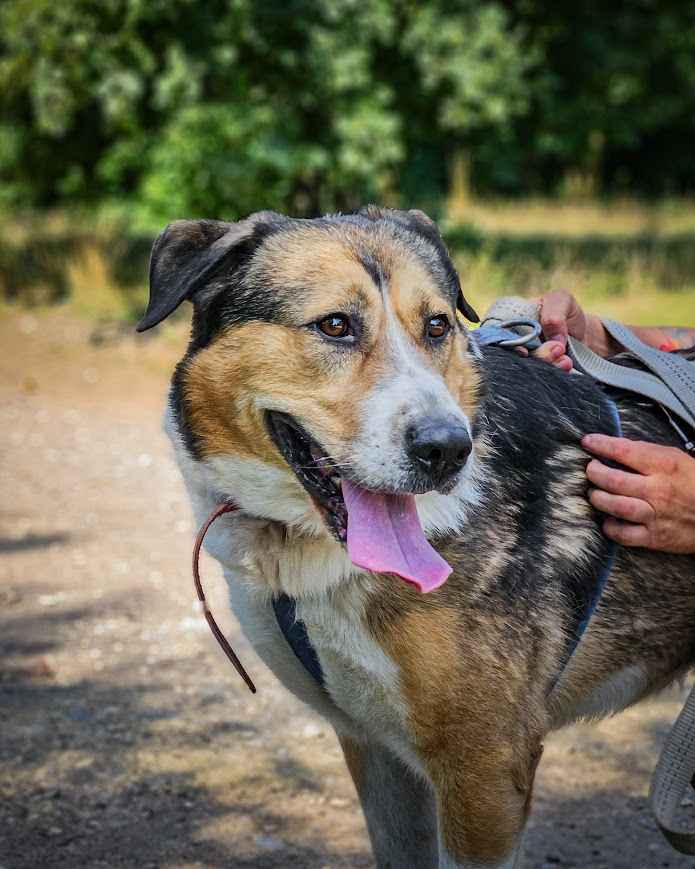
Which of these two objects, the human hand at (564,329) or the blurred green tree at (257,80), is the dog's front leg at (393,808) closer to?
the human hand at (564,329)

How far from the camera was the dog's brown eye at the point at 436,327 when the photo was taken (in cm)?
271

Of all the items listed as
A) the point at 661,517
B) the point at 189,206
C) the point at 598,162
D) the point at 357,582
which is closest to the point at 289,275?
the point at 357,582

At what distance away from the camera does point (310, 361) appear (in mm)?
2615

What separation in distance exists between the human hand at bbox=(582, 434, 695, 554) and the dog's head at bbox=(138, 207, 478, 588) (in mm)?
399

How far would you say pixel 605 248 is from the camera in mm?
16891

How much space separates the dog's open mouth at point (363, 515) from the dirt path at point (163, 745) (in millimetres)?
1432

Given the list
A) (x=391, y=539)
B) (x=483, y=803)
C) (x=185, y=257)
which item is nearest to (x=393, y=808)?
(x=483, y=803)

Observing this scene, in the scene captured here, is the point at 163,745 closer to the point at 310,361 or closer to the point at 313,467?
the point at 313,467

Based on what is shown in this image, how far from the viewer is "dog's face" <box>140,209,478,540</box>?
8.09ft

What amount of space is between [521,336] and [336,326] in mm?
709

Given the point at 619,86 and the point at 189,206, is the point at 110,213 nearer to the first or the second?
the point at 189,206

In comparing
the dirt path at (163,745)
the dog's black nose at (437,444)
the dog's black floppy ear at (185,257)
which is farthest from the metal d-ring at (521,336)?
the dirt path at (163,745)

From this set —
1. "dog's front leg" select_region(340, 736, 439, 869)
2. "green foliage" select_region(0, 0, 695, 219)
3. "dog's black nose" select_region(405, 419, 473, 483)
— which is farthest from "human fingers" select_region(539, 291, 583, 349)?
"green foliage" select_region(0, 0, 695, 219)

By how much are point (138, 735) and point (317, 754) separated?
70 centimetres
